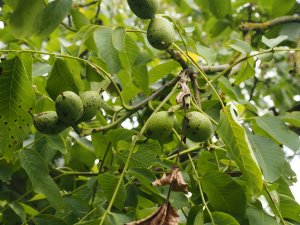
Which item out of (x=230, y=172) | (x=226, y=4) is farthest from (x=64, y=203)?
(x=226, y=4)

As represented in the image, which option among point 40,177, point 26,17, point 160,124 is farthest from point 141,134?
point 26,17

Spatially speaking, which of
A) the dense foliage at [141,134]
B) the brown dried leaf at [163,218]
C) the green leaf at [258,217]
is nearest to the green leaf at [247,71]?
the dense foliage at [141,134]

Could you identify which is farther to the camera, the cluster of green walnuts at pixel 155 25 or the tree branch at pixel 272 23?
the tree branch at pixel 272 23

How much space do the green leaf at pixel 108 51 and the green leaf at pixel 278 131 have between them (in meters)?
0.52

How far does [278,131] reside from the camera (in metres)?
1.71

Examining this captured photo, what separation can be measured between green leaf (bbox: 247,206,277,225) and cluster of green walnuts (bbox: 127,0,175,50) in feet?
1.89

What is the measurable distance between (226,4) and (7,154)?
4.42 ft

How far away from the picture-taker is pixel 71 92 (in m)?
1.47

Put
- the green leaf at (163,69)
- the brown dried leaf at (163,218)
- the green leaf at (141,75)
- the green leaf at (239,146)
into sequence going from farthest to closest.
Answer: the green leaf at (163,69) → the green leaf at (141,75) → the green leaf at (239,146) → the brown dried leaf at (163,218)

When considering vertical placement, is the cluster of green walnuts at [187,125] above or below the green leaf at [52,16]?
below

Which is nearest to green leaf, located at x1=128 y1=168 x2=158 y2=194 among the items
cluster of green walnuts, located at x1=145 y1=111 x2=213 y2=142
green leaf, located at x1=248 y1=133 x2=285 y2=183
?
cluster of green walnuts, located at x1=145 y1=111 x2=213 y2=142

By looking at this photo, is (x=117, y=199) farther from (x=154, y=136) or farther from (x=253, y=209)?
(x=253, y=209)

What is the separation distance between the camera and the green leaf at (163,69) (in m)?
2.03

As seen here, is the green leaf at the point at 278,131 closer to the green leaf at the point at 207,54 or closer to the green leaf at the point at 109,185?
the green leaf at the point at 207,54
